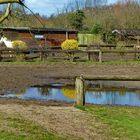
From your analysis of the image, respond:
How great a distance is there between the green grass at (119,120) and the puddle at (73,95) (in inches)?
129

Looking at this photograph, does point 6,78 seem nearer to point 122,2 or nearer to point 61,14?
point 61,14

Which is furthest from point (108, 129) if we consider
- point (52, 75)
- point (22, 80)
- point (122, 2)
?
point (122, 2)

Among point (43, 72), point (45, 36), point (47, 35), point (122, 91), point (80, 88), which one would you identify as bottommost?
point (122, 91)

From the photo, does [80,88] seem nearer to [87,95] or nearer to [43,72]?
[87,95]

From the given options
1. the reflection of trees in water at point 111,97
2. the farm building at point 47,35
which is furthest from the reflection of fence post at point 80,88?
the farm building at point 47,35

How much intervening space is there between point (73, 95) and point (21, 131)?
31.8 feet

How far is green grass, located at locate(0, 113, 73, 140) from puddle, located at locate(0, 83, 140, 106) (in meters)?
6.40

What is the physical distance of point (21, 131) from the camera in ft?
30.0

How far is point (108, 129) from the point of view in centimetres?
999

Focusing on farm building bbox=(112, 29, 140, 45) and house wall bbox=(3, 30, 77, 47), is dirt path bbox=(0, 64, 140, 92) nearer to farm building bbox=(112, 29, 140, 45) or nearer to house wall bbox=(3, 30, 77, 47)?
house wall bbox=(3, 30, 77, 47)

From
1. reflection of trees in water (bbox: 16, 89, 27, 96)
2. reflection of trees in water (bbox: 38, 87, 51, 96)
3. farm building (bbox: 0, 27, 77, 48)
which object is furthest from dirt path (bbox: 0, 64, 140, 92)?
farm building (bbox: 0, 27, 77, 48)

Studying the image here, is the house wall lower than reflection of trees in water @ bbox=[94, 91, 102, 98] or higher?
higher

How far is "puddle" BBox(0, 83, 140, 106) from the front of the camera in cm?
1678

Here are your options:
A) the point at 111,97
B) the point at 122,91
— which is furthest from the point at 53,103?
the point at 122,91
